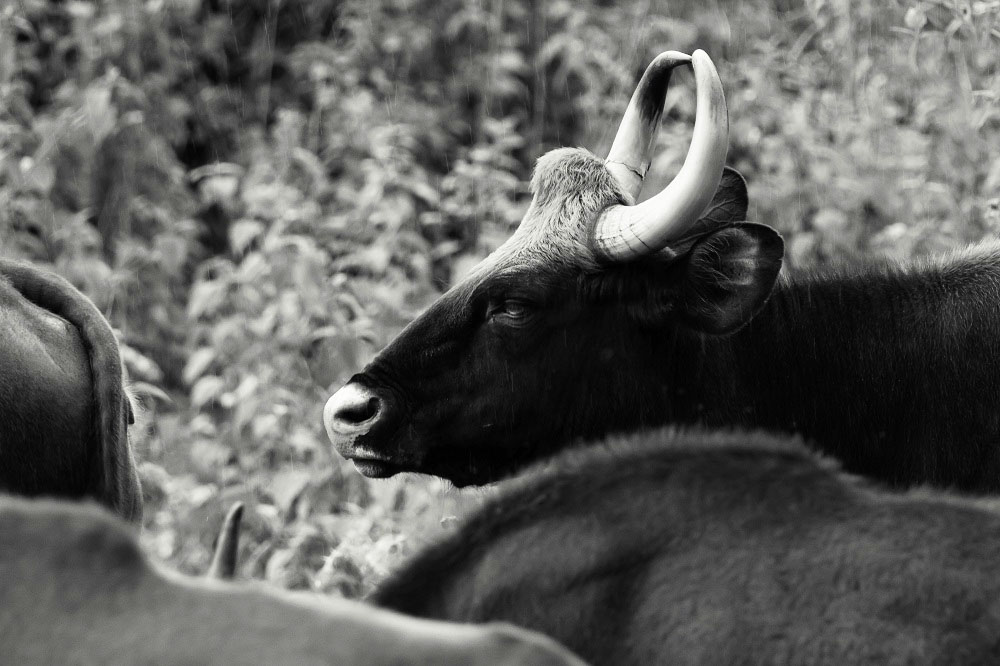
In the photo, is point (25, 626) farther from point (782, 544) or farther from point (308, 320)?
point (308, 320)

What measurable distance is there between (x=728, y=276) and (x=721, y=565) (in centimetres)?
181

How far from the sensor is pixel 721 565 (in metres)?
2.19

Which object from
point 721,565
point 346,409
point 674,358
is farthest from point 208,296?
point 721,565

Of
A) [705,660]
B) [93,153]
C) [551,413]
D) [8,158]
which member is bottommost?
[93,153]

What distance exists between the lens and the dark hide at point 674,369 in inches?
153

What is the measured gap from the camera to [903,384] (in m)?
3.98

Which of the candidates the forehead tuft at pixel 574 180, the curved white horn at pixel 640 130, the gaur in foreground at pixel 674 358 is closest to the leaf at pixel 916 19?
the curved white horn at pixel 640 130

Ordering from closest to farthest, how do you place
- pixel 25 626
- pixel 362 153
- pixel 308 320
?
pixel 25 626
pixel 308 320
pixel 362 153

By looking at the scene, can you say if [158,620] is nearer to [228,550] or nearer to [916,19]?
[228,550]

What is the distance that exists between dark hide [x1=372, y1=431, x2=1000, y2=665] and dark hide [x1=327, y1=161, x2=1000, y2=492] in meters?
1.54

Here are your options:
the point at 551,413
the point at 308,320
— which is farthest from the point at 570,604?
the point at 308,320

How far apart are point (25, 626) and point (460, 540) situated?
0.71 m

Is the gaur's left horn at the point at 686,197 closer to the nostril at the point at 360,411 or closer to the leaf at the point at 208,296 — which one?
the nostril at the point at 360,411

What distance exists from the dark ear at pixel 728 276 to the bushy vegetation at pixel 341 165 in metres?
1.39
